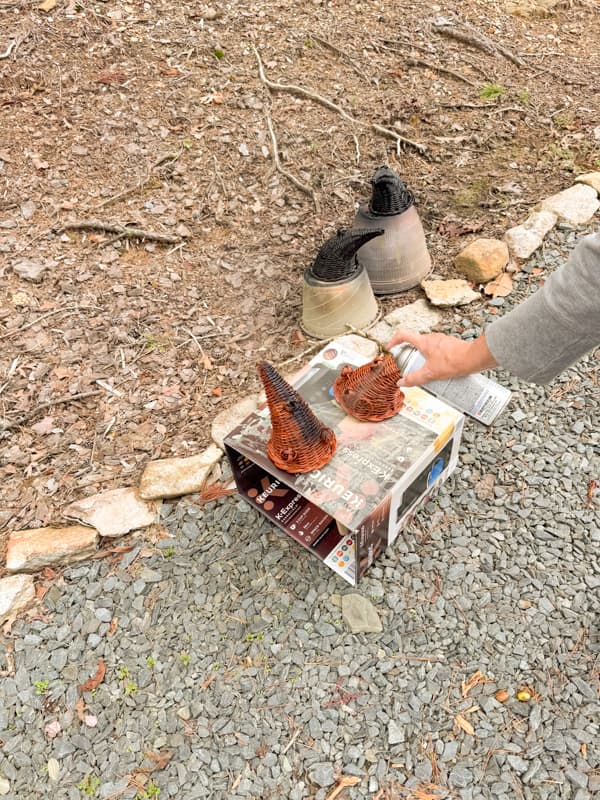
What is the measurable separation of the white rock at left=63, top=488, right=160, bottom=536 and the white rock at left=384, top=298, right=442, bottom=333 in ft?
5.46

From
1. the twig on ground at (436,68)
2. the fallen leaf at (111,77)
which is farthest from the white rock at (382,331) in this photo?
the fallen leaf at (111,77)

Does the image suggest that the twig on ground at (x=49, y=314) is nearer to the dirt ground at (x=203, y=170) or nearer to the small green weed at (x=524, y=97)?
the dirt ground at (x=203, y=170)

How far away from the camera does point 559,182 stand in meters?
3.86

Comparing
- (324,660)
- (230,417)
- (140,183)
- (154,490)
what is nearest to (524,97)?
(140,183)

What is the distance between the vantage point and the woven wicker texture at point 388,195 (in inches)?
122

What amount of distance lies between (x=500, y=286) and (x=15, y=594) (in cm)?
289

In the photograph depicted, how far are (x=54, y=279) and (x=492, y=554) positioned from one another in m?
2.98

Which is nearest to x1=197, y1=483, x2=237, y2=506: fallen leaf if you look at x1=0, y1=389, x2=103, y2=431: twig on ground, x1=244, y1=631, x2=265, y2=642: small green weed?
x1=244, y1=631, x2=265, y2=642: small green weed

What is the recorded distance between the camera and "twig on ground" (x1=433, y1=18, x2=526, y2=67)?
4945 millimetres

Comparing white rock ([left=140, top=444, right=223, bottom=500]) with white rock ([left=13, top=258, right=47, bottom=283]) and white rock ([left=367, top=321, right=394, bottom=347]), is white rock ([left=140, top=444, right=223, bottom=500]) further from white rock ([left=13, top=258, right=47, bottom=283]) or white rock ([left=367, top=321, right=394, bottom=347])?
white rock ([left=13, top=258, right=47, bottom=283])

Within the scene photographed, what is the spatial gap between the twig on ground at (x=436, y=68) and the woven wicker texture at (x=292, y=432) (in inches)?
163

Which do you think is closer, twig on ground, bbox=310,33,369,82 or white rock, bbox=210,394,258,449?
white rock, bbox=210,394,258,449

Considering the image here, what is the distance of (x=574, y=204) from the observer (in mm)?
3568

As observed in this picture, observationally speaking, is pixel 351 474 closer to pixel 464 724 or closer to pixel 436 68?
pixel 464 724
